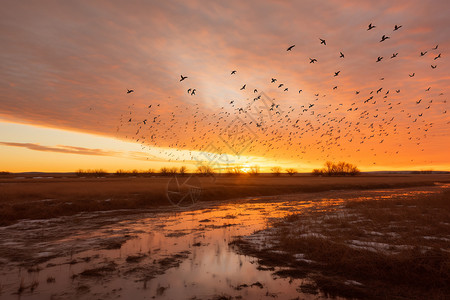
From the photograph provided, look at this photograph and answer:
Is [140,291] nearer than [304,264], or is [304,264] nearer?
[140,291]

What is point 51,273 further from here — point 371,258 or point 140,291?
point 371,258

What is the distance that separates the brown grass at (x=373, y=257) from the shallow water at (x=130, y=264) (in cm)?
151

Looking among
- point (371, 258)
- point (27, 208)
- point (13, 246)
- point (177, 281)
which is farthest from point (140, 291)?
point (27, 208)

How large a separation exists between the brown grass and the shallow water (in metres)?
1.51

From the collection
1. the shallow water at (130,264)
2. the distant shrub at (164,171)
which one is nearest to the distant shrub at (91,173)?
the distant shrub at (164,171)

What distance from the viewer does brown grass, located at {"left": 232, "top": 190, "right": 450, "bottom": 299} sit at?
911 cm

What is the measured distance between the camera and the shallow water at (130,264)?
30.1ft

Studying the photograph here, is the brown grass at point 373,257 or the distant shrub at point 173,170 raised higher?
the distant shrub at point 173,170

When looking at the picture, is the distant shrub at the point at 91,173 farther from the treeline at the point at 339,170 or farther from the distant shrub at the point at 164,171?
the treeline at the point at 339,170

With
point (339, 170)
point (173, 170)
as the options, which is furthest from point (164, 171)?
point (339, 170)

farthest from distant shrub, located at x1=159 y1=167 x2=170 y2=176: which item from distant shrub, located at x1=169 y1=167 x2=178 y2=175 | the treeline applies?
the treeline

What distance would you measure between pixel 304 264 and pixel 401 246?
4965mm

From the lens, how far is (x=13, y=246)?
14945mm

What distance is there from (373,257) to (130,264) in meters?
10.8
